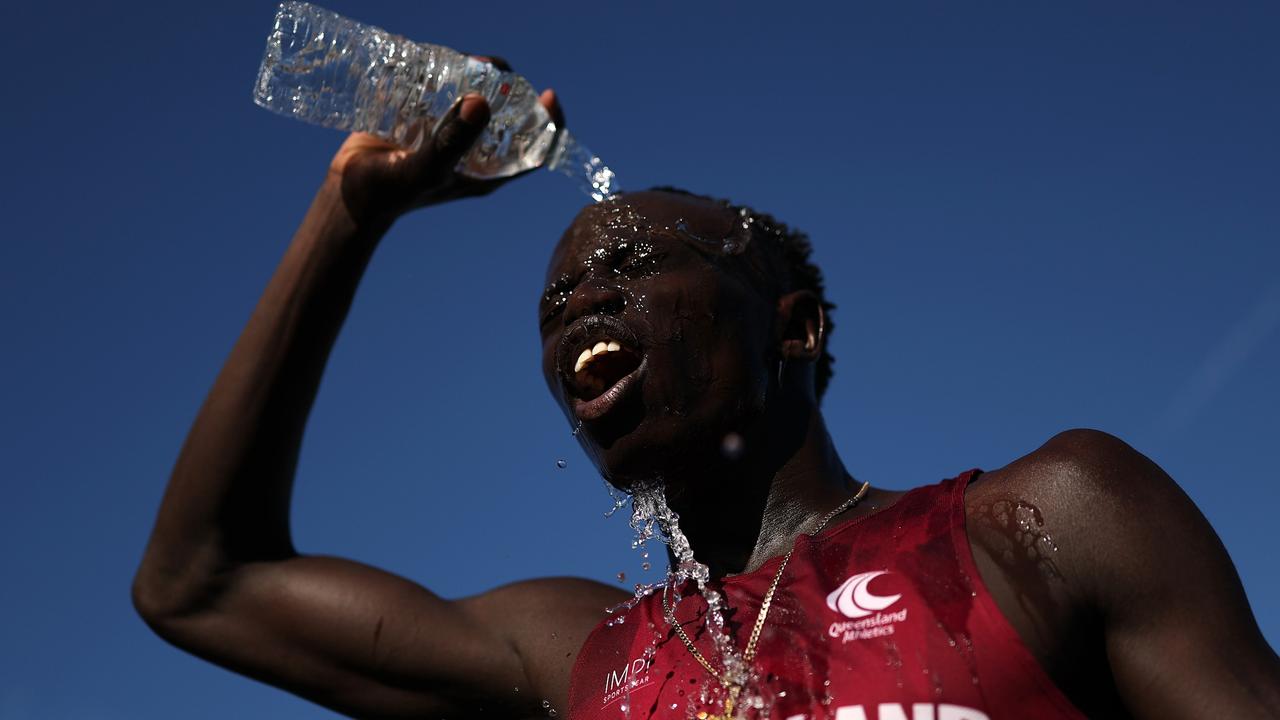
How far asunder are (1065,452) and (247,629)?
8.21 ft

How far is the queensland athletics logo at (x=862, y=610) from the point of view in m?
2.74

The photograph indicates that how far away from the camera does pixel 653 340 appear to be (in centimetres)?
353

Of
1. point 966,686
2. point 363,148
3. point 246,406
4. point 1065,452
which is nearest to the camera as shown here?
point 966,686

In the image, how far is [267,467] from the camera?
364 cm

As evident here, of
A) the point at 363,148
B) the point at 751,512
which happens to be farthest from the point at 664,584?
the point at 363,148

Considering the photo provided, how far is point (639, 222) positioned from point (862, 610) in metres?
1.57

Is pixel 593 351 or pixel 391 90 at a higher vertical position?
pixel 391 90

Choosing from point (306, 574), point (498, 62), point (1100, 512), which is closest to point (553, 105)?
point (498, 62)

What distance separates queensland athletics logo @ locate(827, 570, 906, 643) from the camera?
9.00ft

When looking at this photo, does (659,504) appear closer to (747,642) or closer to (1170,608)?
(747,642)

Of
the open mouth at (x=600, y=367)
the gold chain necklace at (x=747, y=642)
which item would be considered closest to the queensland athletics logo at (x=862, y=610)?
the gold chain necklace at (x=747, y=642)

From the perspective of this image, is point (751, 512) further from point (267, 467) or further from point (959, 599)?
point (267, 467)

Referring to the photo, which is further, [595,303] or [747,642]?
[595,303]

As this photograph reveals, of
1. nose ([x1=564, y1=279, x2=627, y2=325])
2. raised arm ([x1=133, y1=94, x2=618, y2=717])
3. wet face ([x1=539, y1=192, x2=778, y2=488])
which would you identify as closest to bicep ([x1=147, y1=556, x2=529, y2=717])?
raised arm ([x1=133, y1=94, x2=618, y2=717])
